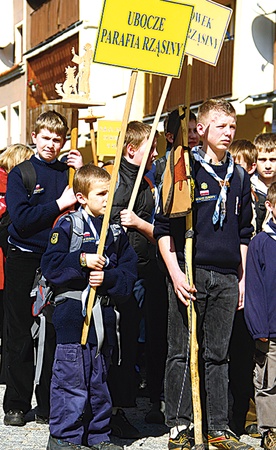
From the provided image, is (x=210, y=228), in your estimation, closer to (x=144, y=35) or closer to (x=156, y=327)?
(x=144, y=35)

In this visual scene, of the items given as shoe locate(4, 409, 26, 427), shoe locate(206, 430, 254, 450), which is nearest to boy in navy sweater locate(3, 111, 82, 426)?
shoe locate(4, 409, 26, 427)

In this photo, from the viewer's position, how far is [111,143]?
1369cm

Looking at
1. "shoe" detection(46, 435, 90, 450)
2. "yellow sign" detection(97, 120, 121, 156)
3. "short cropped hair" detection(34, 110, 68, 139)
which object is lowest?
"shoe" detection(46, 435, 90, 450)

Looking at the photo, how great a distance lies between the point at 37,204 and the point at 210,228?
1329 millimetres

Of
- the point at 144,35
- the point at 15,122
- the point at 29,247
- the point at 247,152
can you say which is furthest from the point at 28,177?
the point at 15,122

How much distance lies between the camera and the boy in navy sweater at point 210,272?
6.32m

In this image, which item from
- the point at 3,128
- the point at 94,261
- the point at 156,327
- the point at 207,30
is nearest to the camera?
the point at 94,261

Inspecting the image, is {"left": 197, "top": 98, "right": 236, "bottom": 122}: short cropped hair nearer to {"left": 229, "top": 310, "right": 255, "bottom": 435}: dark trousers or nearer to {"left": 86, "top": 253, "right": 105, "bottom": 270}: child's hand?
{"left": 86, "top": 253, "right": 105, "bottom": 270}: child's hand

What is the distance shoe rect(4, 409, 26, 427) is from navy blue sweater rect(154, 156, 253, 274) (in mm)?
1758

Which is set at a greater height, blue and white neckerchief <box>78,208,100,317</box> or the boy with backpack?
the boy with backpack

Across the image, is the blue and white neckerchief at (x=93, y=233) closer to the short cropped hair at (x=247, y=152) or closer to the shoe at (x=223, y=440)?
the shoe at (x=223, y=440)

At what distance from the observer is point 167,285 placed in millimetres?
6590

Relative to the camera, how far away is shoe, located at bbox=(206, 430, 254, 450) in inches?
246

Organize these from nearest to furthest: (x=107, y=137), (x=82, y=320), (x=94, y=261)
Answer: (x=94, y=261)
(x=82, y=320)
(x=107, y=137)
